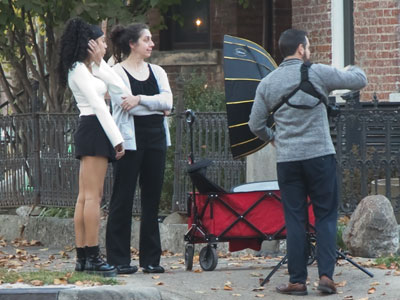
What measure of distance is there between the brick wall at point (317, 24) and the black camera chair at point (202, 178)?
17.5 ft

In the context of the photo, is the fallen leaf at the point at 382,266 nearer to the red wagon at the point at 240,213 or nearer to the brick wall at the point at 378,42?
the red wagon at the point at 240,213

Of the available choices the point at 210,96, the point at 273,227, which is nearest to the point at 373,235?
the point at 273,227

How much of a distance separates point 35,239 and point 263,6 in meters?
4.98

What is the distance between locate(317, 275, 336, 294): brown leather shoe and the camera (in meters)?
8.16

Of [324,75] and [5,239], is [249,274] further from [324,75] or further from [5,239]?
[5,239]

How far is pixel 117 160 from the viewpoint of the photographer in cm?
904

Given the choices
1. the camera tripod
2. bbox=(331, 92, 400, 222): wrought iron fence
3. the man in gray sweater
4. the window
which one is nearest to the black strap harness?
the man in gray sweater

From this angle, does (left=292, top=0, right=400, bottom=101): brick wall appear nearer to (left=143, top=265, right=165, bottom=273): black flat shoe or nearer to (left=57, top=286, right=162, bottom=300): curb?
(left=143, top=265, right=165, bottom=273): black flat shoe

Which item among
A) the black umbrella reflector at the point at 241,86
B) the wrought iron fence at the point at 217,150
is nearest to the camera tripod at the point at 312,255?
the black umbrella reflector at the point at 241,86

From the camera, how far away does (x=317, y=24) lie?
1461 cm

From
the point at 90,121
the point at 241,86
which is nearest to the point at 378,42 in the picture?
the point at 241,86

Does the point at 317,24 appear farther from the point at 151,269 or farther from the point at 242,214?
the point at 151,269

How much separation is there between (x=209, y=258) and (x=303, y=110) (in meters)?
2.09

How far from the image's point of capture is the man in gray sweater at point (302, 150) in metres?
8.10
